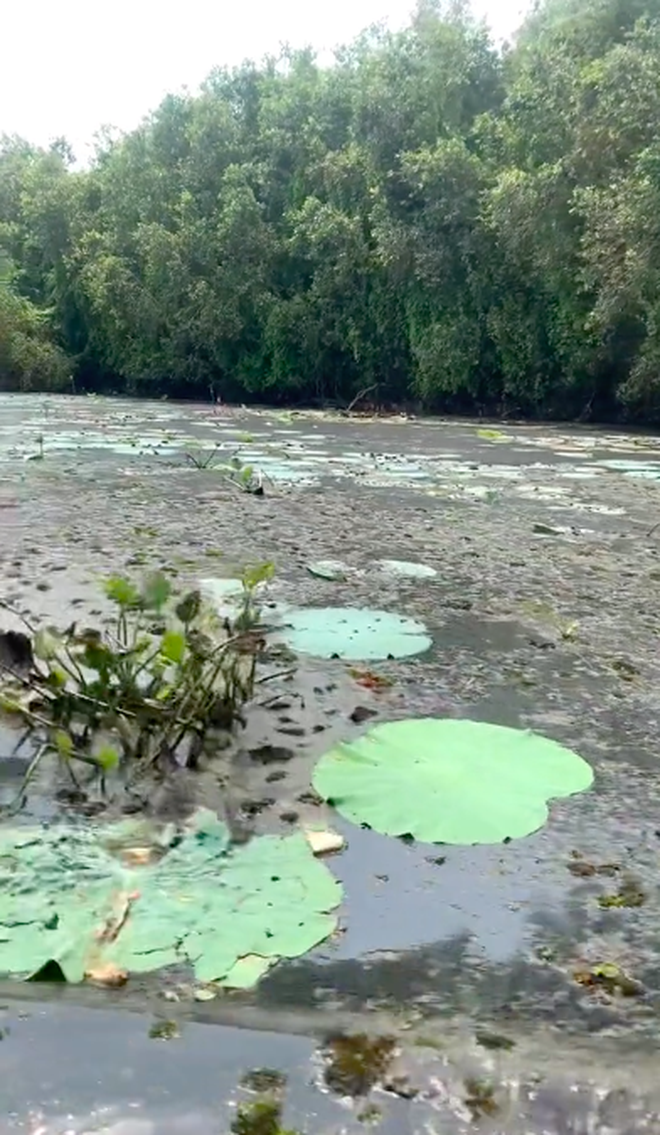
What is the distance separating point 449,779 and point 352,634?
0.87m

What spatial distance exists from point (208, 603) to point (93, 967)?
1.58 meters

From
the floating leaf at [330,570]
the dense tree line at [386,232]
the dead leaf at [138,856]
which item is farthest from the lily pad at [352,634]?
the dense tree line at [386,232]

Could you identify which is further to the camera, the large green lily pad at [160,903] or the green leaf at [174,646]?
the green leaf at [174,646]

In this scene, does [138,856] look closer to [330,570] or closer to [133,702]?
[133,702]

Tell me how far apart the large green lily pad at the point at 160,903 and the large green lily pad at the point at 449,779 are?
0.51 feet

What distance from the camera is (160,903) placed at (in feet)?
3.51

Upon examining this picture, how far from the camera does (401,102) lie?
18906mm

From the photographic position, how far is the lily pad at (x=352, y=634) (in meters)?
2.19

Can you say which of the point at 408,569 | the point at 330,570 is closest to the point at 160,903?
the point at 330,570

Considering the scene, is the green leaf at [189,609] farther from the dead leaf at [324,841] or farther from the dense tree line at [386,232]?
the dense tree line at [386,232]

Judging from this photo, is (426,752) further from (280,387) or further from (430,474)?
(280,387)

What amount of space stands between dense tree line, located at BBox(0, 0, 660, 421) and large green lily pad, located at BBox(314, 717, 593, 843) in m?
12.3

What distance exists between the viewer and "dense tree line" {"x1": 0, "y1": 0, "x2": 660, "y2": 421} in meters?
14.6

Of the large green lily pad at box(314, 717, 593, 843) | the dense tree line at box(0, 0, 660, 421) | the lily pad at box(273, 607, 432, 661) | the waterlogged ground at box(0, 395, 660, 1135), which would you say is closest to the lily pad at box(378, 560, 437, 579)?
the waterlogged ground at box(0, 395, 660, 1135)
